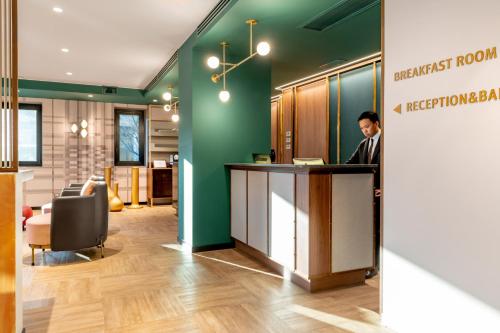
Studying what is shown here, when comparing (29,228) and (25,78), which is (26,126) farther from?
(29,228)

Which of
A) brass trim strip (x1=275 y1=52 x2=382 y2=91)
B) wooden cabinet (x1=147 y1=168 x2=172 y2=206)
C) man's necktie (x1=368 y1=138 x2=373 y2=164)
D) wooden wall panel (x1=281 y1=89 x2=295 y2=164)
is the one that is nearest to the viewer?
man's necktie (x1=368 y1=138 x2=373 y2=164)

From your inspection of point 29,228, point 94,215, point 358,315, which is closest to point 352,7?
point 358,315

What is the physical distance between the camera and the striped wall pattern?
→ 29.4 feet

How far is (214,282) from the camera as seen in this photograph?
3.56 meters

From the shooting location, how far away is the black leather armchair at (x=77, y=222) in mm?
4090

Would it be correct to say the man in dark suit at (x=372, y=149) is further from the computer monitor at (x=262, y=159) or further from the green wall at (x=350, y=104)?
the green wall at (x=350, y=104)

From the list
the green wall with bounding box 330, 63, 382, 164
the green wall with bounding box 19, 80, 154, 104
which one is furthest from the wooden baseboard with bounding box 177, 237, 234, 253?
the green wall with bounding box 19, 80, 154, 104

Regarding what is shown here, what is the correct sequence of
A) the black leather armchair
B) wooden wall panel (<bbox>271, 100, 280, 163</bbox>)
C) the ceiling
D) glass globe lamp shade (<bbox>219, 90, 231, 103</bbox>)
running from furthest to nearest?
wooden wall panel (<bbox>271, 100, 280, 163</bbox>)
glass globe lamp shade (<bbox>219, 90, 231, 103</bbox>)
the black leather armchair
the ceiling

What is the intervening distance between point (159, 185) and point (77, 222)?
17.8ft

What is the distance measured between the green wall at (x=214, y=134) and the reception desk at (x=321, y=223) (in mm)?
1265

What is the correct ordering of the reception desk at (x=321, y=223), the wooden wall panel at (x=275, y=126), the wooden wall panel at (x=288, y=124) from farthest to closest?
the wooden wall panel at (x=275, y=126)
the wooden wall panel at (x=288, y=124)
the reception desk at (x=321, y=223)

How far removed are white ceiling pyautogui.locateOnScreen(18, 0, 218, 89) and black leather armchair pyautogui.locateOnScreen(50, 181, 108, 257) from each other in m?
2.21

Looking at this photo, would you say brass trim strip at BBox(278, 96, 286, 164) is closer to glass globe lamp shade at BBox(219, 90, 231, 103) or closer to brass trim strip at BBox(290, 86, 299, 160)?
brass trim strip at BBox(290, 86, 299, 160)

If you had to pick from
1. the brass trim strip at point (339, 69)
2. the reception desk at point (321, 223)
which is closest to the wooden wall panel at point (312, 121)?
the brass trim strip at point (339, 69)
